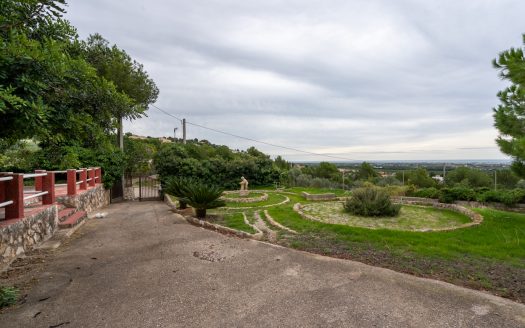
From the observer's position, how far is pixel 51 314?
2957mm

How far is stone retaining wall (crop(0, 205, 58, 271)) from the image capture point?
4410 millimetres

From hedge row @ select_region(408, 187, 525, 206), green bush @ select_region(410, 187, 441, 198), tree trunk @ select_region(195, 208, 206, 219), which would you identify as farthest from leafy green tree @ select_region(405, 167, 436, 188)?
tree trunk @ select_region(195, 208, 206, 219)

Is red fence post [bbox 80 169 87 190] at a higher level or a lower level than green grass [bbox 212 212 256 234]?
higher

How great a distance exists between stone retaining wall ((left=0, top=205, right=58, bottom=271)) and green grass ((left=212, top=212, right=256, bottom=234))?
3811 mm

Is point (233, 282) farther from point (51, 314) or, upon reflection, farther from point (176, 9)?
point (176, 9)

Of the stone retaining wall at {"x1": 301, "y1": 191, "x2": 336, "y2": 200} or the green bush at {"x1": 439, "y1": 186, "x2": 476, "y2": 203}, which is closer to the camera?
the green bush at {"x1": 439, "y1": 186, "x2": 476, "y2": 203}

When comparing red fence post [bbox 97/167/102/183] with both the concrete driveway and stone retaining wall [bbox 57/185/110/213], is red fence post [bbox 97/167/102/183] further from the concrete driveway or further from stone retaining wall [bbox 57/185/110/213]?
the concrete driveway

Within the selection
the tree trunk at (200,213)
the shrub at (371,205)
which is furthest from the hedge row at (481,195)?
the tree trunk at (200,213)

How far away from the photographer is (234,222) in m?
7.86

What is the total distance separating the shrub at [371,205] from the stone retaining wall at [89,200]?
8.98 metres

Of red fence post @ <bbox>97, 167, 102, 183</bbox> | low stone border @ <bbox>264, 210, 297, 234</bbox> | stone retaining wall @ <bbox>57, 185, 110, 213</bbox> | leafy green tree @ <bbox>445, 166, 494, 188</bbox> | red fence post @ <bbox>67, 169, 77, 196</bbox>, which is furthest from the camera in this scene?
leafy green tree @ <bbox>445, 166, 494, 188</bbox>

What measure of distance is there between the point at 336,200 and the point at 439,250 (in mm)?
8358

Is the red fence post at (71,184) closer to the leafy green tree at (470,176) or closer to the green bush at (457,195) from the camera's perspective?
the green bush at (457,195)

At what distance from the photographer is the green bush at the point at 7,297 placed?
3.15 meters
